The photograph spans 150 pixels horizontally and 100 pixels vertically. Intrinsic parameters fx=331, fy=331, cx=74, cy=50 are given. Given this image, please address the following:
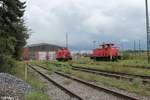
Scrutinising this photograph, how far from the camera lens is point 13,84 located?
15.4 meters

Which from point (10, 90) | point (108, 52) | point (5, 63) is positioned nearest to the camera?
point (10, 90)

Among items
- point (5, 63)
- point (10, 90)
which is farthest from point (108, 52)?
point (10, 90)

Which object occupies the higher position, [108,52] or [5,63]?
[108,52]

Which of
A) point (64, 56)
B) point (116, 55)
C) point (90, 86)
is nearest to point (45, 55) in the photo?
point (64, 56)

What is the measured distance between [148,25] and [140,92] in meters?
22.4

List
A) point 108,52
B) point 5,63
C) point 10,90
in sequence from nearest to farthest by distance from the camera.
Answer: point 10,90 → point 5,63 → point 108,52

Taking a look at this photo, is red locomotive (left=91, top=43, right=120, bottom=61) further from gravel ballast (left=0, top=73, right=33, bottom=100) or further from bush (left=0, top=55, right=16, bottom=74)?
gravel ballast (left=0, top=73, right=33, bottom=100)

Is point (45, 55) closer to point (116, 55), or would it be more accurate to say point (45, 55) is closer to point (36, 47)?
point (116, 55)

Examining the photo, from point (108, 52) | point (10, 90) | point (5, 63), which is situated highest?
point (108, 52)

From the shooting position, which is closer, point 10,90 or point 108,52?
point 10,90

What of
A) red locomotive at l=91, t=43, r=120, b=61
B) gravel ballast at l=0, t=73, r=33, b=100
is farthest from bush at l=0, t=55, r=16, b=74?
red locomotive at l=91, t=43, r=120, b=61

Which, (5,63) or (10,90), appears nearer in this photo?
(10,90)

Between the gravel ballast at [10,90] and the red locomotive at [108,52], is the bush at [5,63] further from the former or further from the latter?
the red locomotive at [108,52]

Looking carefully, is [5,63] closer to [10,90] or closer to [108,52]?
[10,90]
